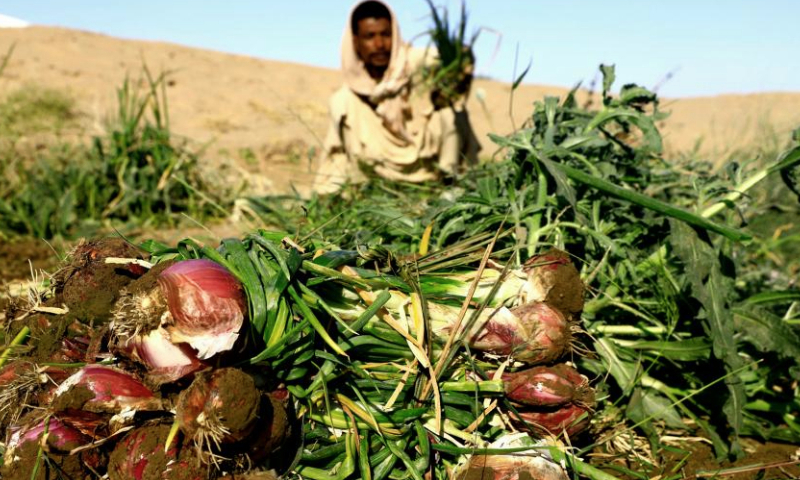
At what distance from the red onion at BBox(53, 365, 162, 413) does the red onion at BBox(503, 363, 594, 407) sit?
869 mm

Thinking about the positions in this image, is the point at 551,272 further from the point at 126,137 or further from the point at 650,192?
the point at 126,137

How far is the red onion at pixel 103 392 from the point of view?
1.33 meters

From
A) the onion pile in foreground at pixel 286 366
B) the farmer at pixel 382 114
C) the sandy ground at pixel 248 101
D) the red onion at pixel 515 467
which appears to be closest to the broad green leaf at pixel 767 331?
the onion pile in foreground at pixel 286 366

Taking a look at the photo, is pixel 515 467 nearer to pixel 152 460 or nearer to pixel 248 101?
pixel 152 460

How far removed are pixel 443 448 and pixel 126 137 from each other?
14.0ft

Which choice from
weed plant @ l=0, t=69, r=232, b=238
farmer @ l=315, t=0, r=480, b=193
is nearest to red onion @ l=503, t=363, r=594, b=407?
farmer @ l=315, t=0, r=480, b=193

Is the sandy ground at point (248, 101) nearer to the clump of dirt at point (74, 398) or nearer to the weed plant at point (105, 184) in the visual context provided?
the weed plant at point (105, 184)

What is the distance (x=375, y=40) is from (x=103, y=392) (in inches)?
148

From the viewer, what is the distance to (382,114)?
4.63 metres

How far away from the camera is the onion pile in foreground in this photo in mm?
1310

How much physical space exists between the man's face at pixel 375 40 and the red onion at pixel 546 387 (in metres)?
3.52

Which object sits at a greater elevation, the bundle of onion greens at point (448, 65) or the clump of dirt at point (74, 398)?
the bundle of onion greens at point (448, 65)

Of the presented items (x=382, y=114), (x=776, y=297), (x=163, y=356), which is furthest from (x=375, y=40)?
(x=163, y=356)

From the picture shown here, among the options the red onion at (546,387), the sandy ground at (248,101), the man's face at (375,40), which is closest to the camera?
the red onion at (546,387)
